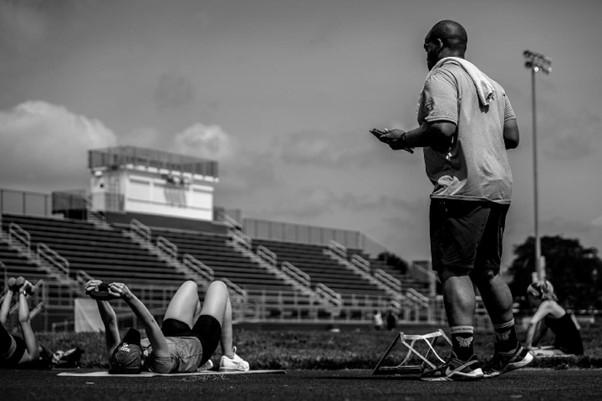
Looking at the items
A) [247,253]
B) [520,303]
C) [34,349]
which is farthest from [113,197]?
[34,349]

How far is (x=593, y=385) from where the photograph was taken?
566cm

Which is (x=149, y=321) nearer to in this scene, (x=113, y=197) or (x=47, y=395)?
(x=47, y=395)

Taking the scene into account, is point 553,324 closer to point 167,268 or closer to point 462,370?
point 462,370

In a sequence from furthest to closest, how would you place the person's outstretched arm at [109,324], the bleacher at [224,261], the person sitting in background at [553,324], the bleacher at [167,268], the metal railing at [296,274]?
1. the metal railing at [296,274]
2. the bleacher at [224,261]
3. the bleacher at [167,268]
4. the person sitting in background at [553,324]
5. the person's outstretched arm at [109,324]

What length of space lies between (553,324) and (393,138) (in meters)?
6.00

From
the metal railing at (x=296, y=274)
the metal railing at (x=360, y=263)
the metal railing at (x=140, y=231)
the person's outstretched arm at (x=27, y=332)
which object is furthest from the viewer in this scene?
the metal railing at (x=360, y=263)

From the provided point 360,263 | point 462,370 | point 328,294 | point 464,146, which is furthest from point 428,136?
point 360,263

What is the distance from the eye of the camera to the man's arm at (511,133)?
6.33m

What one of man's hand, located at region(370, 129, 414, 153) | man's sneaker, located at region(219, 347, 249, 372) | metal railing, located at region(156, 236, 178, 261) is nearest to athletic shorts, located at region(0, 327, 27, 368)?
man's sneaker, located at region(219, 347, 249, 372)

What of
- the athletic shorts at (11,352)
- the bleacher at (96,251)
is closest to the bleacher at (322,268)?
the bleacher at (96,251)

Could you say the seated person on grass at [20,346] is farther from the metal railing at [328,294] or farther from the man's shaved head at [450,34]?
the metal railing at [328,294]

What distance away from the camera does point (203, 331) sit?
7.89 m

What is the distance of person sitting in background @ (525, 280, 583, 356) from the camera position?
11.1 meters

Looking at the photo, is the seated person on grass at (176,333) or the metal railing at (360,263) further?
the metal railing at (360,263)
